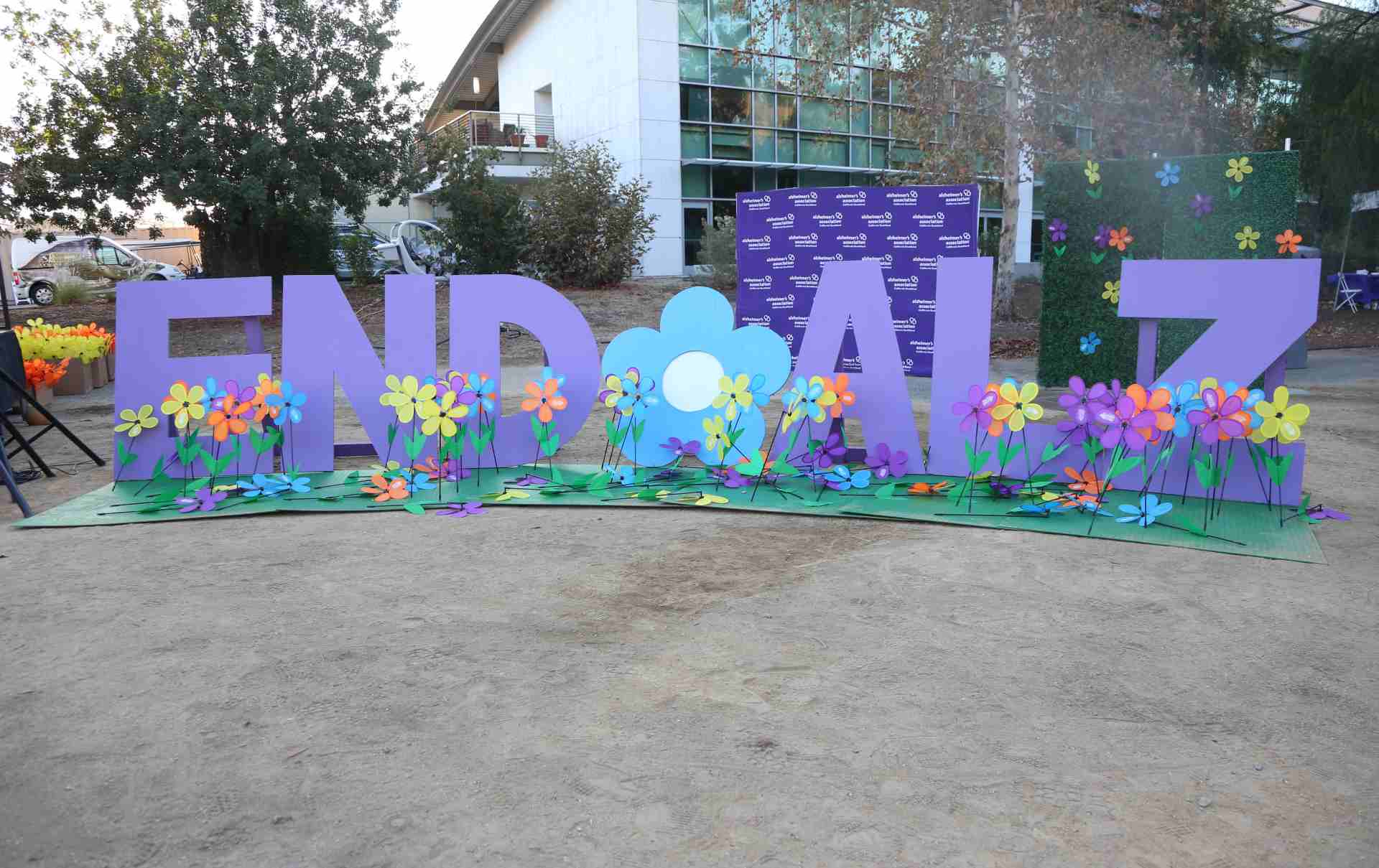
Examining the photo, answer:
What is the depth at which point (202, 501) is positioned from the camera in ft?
Answer: 17.9

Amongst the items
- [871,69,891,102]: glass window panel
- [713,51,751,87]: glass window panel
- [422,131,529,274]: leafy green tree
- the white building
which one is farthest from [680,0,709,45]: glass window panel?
[871,69,891,102]: glass window panel

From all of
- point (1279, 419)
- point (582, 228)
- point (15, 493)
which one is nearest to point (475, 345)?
point (15, 493)

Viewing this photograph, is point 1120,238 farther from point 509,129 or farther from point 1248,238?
point 509,129

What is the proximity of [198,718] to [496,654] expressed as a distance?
3.01ft

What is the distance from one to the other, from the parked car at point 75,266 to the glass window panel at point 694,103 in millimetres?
12736

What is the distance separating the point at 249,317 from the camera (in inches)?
239

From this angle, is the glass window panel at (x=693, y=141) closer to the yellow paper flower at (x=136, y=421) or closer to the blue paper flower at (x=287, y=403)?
the blue paper flower at (x=287, y=403)

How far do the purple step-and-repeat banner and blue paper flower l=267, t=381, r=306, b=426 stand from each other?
163 inches

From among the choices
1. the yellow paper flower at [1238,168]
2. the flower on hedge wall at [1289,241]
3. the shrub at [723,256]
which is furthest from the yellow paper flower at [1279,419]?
the shrub at [723,256]

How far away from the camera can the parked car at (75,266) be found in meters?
21.5

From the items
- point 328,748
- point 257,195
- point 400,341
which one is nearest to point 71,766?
point 328,748

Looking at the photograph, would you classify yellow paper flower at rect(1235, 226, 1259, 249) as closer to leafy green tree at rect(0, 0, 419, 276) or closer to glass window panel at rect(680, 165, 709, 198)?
leafy green tree at rect(0, 0, 419, 276)

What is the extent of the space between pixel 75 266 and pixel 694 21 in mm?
15991

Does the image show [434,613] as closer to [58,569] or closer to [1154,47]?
[58,569]
